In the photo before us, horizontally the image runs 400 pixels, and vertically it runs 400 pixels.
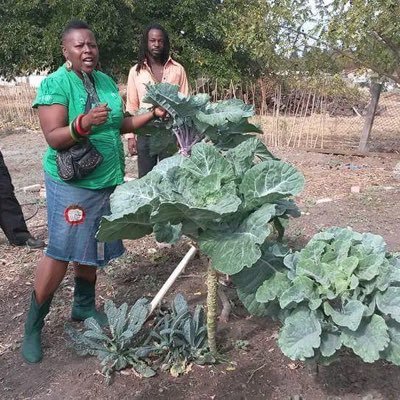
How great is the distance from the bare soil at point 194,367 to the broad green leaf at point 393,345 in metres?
0.43

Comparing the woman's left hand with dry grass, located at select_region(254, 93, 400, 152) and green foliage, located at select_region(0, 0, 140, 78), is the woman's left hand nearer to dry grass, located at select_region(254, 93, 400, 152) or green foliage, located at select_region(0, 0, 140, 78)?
dry grass, located at select_region(254, 93, 400, 152)

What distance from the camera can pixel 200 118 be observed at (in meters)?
2.23

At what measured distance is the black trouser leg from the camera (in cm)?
425

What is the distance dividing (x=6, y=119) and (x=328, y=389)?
1343cm

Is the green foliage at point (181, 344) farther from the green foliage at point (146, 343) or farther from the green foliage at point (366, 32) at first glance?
the green foliage at point (366, 32)

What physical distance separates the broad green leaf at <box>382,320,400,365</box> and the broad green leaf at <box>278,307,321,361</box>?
9.8 inches

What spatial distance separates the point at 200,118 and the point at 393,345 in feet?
3.81

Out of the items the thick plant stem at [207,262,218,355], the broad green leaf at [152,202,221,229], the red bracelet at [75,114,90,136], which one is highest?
the red bracelet at [75,114,90,136]

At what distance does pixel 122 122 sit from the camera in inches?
101

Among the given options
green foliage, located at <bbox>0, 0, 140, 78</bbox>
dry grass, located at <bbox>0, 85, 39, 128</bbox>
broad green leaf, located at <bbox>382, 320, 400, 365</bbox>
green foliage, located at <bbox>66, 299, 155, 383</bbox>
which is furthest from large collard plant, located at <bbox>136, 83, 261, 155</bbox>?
dry grass, located at <bbox>0, 85, 39, 128</bbox>

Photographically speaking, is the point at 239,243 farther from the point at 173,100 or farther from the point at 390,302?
the point at 173,100

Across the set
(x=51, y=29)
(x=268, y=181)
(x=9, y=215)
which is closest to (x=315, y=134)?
(x=51, y=29)

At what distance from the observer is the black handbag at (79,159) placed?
228 centimetres

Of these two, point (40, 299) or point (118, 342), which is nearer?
point (118, 342)
